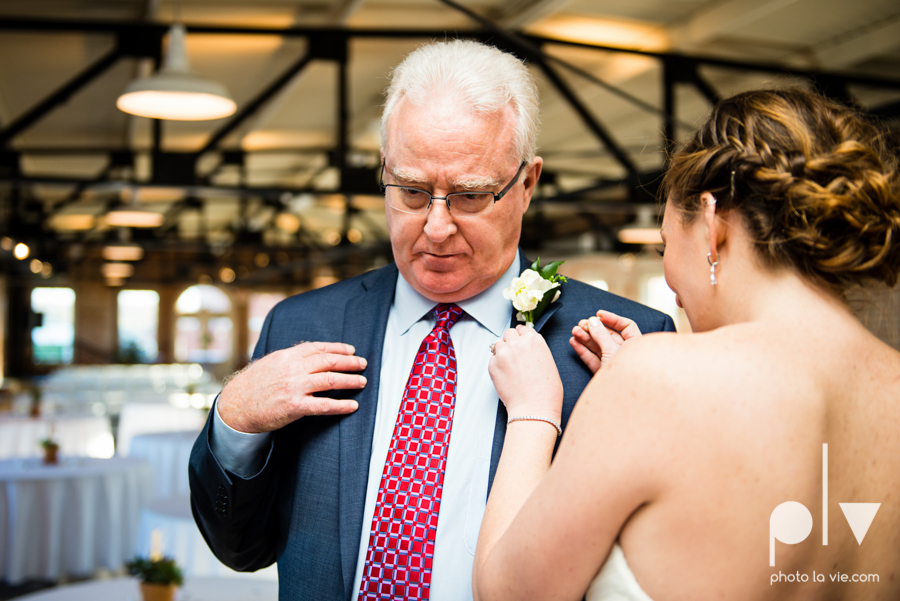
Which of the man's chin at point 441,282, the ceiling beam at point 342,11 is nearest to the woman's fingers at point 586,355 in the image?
the man's chin at point 441,282

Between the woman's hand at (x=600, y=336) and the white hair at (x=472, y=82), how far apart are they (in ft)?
1.29

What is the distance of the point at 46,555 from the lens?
18.5ft

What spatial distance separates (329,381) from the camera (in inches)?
56.8

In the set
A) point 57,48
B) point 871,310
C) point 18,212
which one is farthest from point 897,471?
point 18,212

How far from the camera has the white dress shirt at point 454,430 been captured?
56.3 inches

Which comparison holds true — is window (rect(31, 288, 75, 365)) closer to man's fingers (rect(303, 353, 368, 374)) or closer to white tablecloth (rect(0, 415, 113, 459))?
white tablecloth (rect(0, 415, 113, 459))

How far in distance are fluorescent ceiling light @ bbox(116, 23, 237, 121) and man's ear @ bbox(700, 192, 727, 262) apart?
125 inches

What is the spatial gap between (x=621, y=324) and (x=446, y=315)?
1.31 feet

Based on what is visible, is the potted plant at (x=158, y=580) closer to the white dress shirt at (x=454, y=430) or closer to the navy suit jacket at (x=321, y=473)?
the navy suit jacket at (x=321, y=473)

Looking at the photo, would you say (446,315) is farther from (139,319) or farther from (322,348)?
(139,319)

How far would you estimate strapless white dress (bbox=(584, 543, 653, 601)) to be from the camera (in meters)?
1.07

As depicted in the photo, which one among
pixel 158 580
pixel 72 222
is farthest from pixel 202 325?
pixel 158 580

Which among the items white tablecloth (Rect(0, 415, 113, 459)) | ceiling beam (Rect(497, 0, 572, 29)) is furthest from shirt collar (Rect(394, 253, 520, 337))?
white tablecloth (Rect(0, 415, 113, 459))

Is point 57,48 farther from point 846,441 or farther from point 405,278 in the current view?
point 846,441
